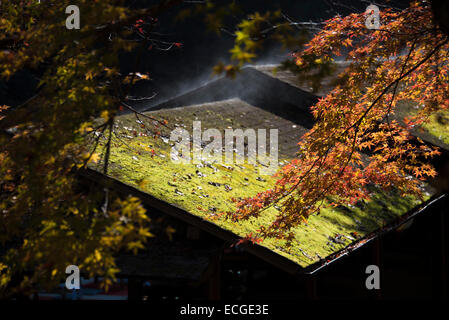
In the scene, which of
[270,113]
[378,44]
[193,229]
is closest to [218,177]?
[193,229]

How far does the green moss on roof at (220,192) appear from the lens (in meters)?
6.19

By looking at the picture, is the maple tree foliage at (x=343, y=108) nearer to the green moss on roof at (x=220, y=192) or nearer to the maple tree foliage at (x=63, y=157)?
the green moss on roof at (x=220, y=192)

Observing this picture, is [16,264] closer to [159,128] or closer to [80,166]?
[80,166]

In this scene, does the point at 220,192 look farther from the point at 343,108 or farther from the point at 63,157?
the point at 63,157

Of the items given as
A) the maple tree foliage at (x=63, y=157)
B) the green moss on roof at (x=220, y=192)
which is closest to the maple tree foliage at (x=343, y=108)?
the green moss on roof at (x=220, y=192)

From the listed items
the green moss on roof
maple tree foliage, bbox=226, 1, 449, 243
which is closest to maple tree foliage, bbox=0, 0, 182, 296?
the green moss on roof

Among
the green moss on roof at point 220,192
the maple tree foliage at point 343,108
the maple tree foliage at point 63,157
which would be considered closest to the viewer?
the maple tree foliage at point 63,157

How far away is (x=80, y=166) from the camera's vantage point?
12.8 feet

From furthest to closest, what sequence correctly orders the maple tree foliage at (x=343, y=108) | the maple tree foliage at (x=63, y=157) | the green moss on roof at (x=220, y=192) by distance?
the green moss on roof at (x=220, y=192) → the maple tree foliage at (x=343, y=108) → the maple tree foliage at (x=63, y=157)

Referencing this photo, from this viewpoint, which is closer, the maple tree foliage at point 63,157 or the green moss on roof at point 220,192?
the maple tree foliage at point 63,157

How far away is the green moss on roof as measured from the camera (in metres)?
6.19
